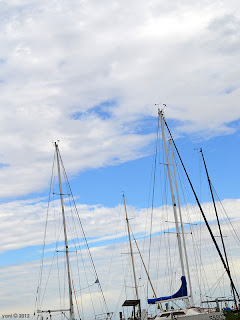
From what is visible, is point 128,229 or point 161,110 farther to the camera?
point 128,229

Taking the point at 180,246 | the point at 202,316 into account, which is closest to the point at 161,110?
the point at 180,246

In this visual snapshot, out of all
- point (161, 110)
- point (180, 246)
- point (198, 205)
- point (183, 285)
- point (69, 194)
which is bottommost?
point (183, 285)

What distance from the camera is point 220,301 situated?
65938mm

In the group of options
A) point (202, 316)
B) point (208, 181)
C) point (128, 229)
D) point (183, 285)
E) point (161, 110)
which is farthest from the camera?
point (128, 229)

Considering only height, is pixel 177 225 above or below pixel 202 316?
above

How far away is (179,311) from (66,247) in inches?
640

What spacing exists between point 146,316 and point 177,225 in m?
13.2

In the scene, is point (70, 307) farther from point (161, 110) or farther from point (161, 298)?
point (161, 110)

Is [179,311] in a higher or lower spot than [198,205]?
lower

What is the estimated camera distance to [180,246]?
193 feet

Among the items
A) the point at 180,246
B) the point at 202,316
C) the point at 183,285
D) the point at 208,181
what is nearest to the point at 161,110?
the point at 208,181

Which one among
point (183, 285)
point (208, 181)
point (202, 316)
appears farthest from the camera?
point (208, 181)

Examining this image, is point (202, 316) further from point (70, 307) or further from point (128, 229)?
point (128, 229)

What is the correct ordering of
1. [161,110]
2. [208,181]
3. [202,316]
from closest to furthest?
[202,316] → [161,110] → [208,181]
